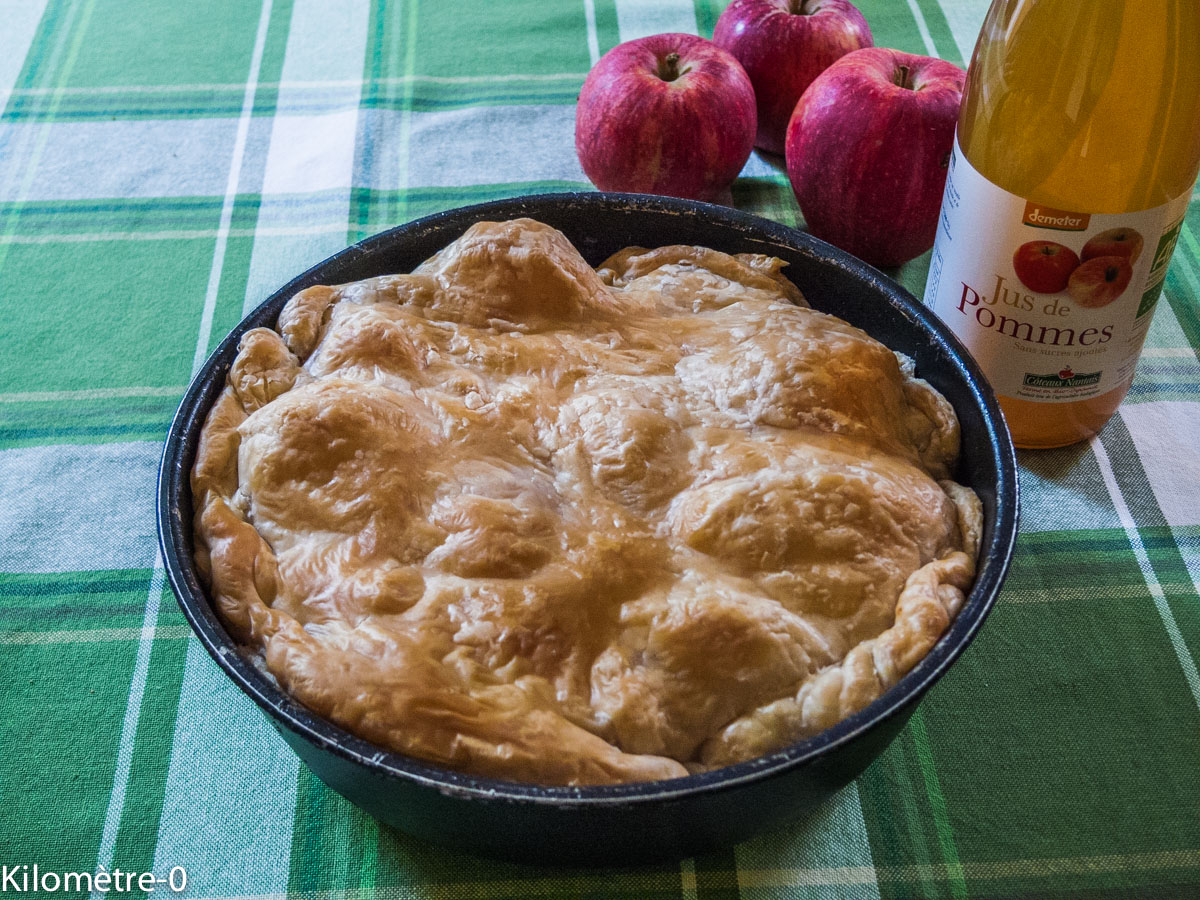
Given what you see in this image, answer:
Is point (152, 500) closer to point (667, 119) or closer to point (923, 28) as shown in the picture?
point (667, 119)

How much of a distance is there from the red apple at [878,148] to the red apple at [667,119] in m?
0.11

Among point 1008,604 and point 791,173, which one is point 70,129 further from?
point 1008,604

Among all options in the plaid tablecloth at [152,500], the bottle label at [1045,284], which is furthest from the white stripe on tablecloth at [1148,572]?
the bottle label at [1045,284]

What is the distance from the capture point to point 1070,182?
123 centimetres

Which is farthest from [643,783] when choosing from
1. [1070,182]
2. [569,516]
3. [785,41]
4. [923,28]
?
[923,28]

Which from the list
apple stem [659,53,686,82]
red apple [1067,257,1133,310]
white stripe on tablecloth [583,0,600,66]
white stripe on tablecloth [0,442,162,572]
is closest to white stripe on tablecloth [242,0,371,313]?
white stripe on tablecloth [0,442,162,572]

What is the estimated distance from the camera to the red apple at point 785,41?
1.78m

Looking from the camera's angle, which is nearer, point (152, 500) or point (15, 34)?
point (152, 500)

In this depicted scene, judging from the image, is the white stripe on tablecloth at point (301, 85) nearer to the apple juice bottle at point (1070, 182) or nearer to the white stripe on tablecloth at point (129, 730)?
the apple juice bottle at point (1070, 182)

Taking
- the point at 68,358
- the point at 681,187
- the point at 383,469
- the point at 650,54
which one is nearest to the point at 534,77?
the point at 650,54

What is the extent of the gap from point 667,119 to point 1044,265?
671 millimetres

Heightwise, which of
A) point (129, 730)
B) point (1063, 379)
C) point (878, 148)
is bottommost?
point (129, 730)

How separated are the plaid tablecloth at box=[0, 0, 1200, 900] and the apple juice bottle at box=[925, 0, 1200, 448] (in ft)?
0.73

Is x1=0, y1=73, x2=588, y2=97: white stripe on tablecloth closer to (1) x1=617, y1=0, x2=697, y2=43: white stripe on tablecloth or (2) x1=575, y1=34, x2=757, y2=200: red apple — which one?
(1) x1=617, y1=0, x2=697, y2=43: white stripe on tablecloth
